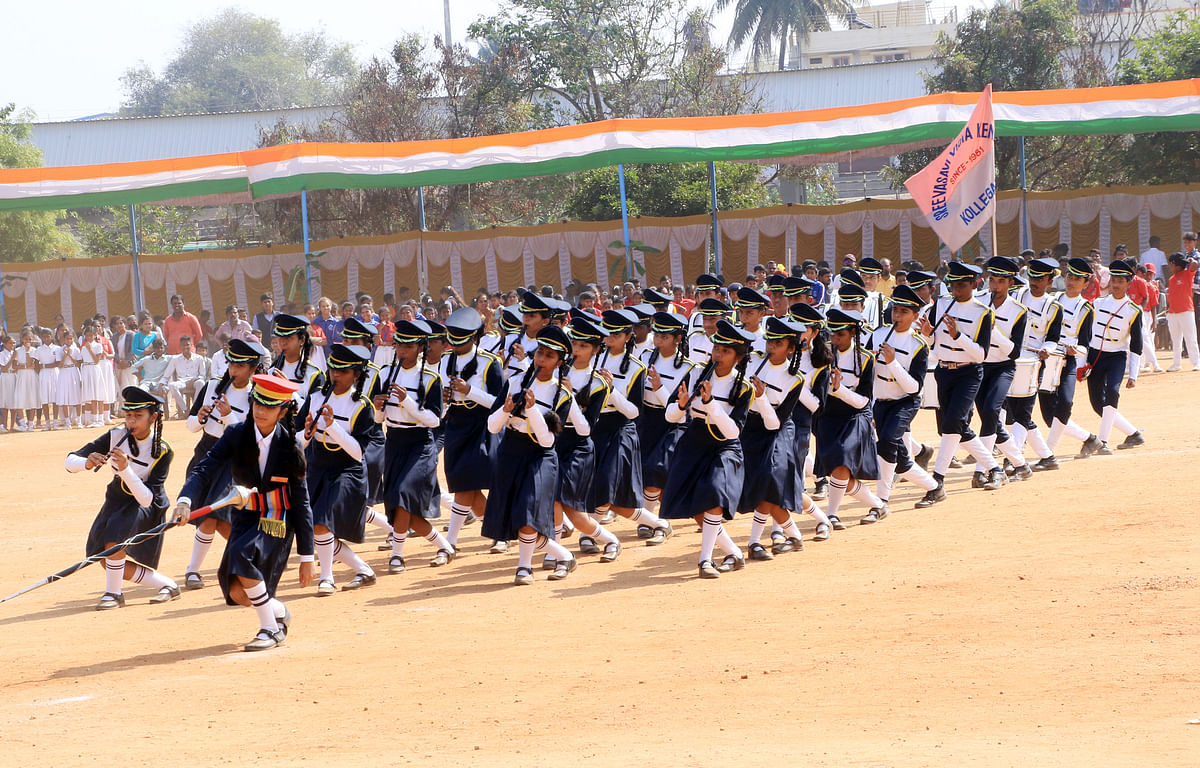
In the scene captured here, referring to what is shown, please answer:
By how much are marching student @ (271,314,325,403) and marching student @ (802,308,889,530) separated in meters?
3.80

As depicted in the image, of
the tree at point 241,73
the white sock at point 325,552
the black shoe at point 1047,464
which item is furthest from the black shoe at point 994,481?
the tree at point 241,73

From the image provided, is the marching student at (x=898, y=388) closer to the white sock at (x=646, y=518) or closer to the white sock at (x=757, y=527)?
the white sock at (x=757, y=527)

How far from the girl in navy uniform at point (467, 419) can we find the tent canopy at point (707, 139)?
12.5m

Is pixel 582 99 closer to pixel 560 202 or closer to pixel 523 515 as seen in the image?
pixel 560 202

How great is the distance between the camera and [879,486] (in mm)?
11570

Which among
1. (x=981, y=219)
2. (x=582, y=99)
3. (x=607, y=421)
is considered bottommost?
(x=607, y=421)

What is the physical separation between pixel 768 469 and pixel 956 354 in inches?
113

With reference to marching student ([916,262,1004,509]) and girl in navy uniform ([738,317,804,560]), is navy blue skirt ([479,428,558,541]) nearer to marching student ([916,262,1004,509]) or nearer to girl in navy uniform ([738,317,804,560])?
girl in navy uniform ([738,317,804,560])

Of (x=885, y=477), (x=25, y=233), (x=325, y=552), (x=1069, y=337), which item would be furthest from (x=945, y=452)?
(x=25, y=233)

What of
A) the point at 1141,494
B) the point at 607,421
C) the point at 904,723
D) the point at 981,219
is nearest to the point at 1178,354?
the point at 981,219

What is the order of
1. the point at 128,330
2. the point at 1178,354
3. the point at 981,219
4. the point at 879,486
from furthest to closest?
the point at 128,330, the point at 1178,354, the point at 981,219, the point at 879,486

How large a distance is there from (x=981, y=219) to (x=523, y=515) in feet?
28.3

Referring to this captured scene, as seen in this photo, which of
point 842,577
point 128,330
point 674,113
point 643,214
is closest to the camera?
point 842,577

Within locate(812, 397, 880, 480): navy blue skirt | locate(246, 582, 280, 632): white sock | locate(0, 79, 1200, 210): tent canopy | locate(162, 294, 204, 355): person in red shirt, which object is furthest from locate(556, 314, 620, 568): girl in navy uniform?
locate(162, 294, 204, 355): person in red shirt
